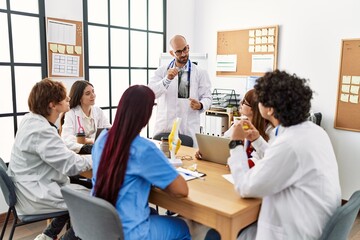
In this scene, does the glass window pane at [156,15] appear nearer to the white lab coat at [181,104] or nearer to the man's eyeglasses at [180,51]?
the white lab coat at [181,104]

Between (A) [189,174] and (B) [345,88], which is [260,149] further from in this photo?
(B) [345,88]

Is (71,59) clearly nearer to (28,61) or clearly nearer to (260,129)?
(28,61)

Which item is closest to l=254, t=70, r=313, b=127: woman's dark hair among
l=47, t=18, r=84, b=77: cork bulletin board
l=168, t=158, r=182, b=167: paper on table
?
l=168, t=158, r=182, b=167: paper on table

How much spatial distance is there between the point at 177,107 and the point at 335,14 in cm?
197

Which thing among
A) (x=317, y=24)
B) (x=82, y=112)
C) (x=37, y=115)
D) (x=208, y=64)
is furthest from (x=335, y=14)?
(x=37, y=115)

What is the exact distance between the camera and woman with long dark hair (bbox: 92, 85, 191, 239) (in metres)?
1.47

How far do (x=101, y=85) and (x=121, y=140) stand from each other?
2.68m

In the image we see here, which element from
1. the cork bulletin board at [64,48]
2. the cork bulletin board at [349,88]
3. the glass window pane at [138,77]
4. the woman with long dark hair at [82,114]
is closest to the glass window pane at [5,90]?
the cork bulletin board at [64,48]

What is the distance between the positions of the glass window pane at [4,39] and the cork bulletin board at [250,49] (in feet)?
8.80

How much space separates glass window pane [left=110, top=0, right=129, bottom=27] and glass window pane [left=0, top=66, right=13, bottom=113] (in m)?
1.38

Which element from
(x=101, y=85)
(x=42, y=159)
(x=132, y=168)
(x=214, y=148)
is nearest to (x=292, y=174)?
(x=132, y=168)

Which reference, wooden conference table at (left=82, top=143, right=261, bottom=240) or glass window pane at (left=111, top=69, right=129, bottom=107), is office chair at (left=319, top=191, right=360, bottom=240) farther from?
glass window pane at (left=111, top=69, right=129, bottom=107)

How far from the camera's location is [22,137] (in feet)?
6.57

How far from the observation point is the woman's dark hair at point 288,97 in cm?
147
